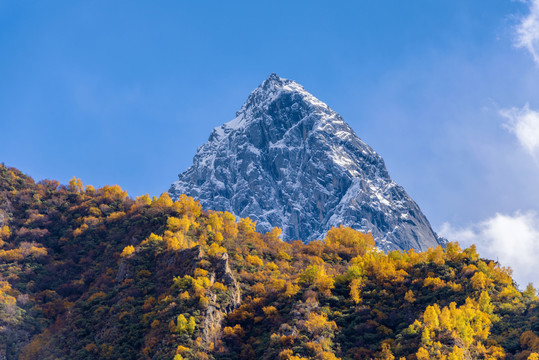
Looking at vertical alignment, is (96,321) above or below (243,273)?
below

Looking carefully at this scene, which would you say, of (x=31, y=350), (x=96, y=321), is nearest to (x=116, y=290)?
(x=96, y=321)

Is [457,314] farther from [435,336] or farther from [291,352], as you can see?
[291,352]

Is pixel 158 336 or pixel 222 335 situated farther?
pixel 222 335

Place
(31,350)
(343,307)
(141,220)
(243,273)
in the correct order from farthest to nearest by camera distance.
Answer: (141,220)
(243,273)
(343,307)
(31,350)

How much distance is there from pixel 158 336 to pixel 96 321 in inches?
648

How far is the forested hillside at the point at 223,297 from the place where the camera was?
111062 mm

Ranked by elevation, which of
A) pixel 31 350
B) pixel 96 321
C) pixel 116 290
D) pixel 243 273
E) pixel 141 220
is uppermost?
pixel 141 220

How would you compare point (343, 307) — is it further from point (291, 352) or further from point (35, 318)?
point (35, 318)

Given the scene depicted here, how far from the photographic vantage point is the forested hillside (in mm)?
111062

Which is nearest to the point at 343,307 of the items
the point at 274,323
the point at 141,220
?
the point at 274,323

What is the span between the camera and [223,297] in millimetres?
125438

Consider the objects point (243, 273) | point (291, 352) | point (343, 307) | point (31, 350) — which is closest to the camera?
point (291, 352)

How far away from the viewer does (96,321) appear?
12281 centimetres

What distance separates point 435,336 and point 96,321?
58.5 meters
